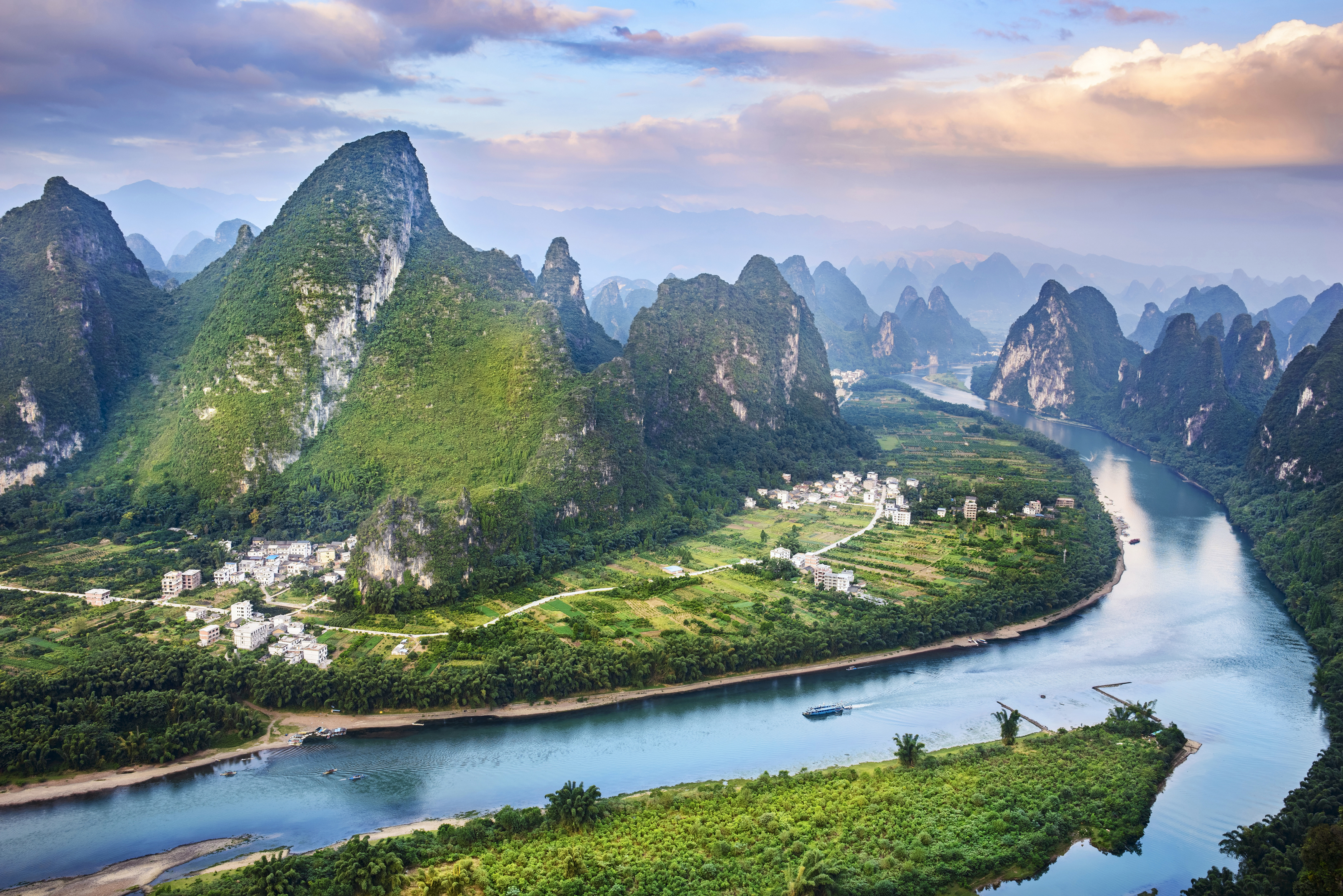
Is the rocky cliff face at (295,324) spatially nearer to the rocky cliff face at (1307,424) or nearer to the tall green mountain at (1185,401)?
the rocky cliff face at (1307,424)

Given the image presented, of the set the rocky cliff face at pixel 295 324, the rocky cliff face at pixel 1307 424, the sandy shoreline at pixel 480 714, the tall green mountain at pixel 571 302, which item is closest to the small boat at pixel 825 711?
the sandy shoreline at pixel 480 714

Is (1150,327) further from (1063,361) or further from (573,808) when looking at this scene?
(573,808)

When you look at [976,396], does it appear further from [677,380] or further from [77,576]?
[77,576]

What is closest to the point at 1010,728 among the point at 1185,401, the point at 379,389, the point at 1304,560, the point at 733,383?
the point at 1304,560

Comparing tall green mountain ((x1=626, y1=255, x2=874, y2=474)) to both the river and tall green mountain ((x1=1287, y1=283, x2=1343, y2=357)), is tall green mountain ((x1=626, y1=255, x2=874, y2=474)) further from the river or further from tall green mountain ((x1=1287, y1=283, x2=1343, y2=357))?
tall green mountain ((x1=1287, y1=283, x2=1343, y2=357))

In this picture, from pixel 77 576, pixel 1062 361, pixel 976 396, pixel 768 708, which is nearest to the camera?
pixel 768 708

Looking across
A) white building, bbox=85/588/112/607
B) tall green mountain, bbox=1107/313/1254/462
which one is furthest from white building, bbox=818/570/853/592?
tall green mountain, bbox=1107/313/1254/462

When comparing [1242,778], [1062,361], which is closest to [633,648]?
[1242,778]
